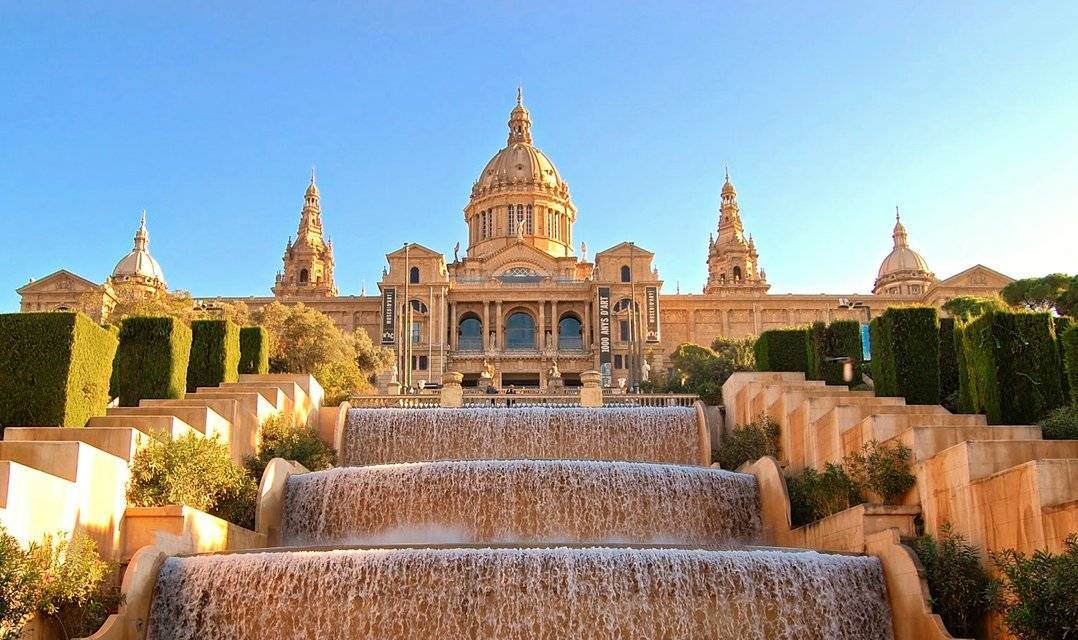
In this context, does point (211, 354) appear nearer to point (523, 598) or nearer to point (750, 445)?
point (750, 445)

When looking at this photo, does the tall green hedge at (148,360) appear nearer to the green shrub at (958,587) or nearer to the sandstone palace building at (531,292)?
the green shrub at (958,587)

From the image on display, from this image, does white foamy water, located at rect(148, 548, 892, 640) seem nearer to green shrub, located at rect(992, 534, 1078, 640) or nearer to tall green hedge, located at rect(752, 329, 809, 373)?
green shrub, located at rect(992, 534, 1078, 640)

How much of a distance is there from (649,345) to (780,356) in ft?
125

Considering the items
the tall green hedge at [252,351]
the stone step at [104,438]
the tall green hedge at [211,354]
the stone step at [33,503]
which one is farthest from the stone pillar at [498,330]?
the stone step at [33,503]

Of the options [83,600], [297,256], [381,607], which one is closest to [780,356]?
[381,607]

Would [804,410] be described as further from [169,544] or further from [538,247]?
[538,247]

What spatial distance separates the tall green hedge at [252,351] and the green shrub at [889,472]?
19032 mm

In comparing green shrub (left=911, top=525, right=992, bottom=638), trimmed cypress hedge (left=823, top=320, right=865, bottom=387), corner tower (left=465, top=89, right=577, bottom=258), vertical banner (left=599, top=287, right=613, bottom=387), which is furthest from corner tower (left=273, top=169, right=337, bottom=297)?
green shrub (left=911, top=525, right=992, bottom=638)

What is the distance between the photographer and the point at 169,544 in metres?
17.1

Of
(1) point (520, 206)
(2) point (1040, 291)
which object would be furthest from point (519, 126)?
(2) point (1040, 291)

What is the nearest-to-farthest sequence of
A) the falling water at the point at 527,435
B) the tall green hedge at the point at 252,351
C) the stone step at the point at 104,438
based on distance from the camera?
1. the stone step at the point at 104,438
2. the falling water at the point at 527,435
3. the tall green hedge at the point at 252,351

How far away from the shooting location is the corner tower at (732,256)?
305 feet

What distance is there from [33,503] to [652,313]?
5896 cm

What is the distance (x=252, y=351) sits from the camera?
1254 inches
